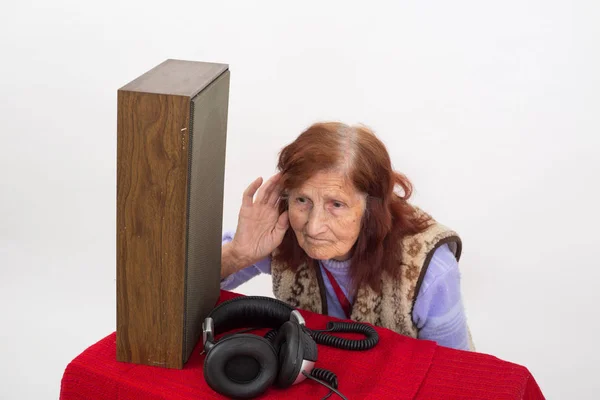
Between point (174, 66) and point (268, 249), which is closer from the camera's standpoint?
point (174, 66)

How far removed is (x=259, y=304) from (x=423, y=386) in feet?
1.08

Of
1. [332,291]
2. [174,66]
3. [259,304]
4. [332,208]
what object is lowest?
[332,291]

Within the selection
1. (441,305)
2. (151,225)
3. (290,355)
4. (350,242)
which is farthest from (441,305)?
(151,225)

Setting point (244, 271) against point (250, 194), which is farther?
point (244, 271)

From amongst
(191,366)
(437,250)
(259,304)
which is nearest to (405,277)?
(437,250)

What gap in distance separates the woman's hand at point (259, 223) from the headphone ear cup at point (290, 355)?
1.62 feet

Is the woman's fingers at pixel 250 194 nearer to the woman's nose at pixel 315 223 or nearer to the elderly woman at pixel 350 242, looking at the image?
the elderly woman at pixel 350 242

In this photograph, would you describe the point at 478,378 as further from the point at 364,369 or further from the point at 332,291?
the point at 332,291

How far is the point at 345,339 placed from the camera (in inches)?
63.1

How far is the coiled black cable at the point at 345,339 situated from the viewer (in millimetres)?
1588

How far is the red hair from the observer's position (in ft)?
5.73

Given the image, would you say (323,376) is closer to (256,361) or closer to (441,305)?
(256,361)

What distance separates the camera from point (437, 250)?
192 cm

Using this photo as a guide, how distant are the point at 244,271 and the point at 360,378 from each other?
0.72 metres
